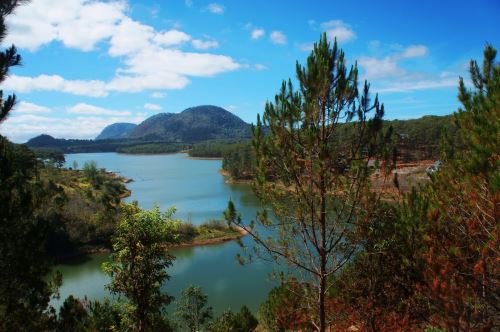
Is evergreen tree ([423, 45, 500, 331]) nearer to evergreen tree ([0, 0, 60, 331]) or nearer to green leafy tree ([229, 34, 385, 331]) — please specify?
green leafy tree ([229, 34, 385, 331])

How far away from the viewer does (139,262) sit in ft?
30.6

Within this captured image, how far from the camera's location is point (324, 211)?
7.20 m

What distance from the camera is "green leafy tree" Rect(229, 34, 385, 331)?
23.0ft

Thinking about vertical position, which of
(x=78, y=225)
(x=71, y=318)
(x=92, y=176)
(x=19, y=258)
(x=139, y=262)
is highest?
(x=19, y=258)

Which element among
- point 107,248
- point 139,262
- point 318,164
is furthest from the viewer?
point 107,248

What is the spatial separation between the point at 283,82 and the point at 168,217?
4.56 meters

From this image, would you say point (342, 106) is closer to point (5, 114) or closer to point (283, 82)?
point (283, 82)

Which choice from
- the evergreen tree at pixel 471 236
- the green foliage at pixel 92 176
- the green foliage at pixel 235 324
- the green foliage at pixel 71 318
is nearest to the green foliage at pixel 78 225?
the green foliage at pixel 92 176

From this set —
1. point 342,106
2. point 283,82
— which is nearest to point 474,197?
point 342,106

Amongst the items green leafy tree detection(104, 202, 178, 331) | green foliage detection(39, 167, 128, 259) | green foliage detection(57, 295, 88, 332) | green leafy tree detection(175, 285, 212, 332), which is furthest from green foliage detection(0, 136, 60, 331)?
green foliage detection(39, 167, 128, 259)

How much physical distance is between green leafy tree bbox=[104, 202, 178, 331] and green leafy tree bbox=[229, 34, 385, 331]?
299 centimetres

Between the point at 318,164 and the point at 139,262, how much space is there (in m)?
5.14

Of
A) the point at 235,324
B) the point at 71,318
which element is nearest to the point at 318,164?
the point at 71,318

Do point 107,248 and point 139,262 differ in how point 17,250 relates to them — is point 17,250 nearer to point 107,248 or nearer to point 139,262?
point 139,262
